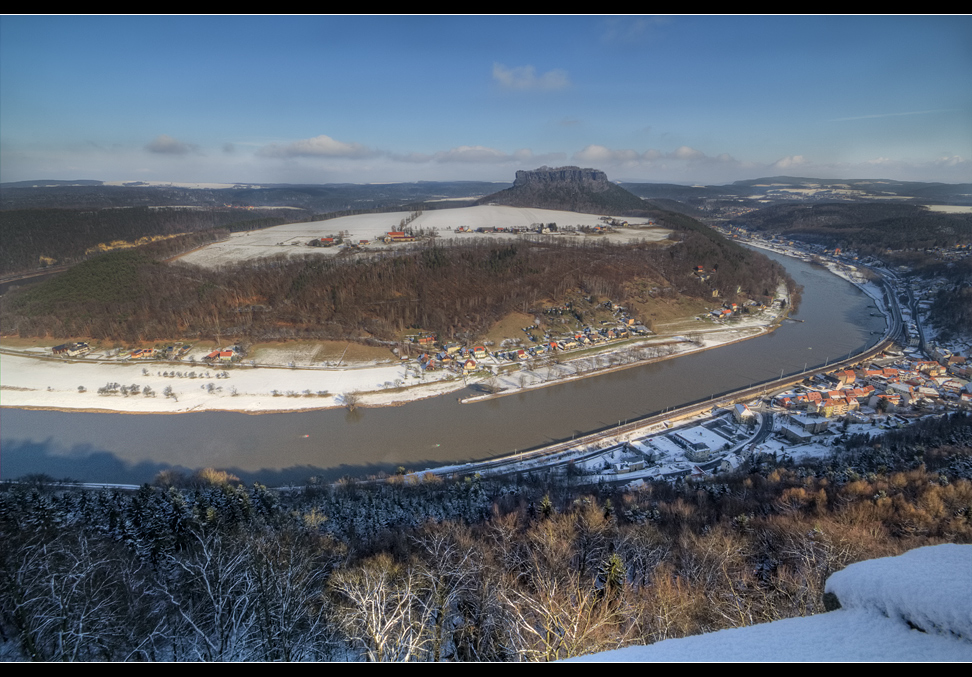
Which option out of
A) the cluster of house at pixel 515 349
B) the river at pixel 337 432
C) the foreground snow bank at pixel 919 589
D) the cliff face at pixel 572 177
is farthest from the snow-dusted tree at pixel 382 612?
the cliff face at pixel 572 177

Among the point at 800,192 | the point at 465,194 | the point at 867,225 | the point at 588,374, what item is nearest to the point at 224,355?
the point at 588,374

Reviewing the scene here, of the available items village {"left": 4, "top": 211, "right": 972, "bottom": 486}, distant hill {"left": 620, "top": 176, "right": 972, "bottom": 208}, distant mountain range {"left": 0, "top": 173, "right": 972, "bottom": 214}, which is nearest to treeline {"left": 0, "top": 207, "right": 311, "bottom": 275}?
distant mountain range {"left": 0, "top": 173, "right": 972, "bottom": 214}

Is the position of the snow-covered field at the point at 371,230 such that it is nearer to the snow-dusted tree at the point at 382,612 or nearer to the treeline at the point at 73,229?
the treeline at the point at 73,229

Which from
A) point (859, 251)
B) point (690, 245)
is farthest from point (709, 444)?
point (859, 251)

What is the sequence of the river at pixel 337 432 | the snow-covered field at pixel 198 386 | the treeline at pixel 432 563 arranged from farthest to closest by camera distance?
the snow-covered field at pixel 198 386 < the river at pixel 337 432 < the treeline at pixel 432 563

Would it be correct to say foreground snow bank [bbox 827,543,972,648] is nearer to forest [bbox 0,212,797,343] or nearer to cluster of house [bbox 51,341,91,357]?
forest [bbox 0,212,797,343]
